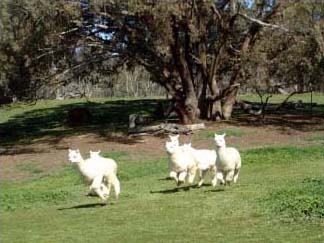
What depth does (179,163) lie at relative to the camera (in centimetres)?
1323

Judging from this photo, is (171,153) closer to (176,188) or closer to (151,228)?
(176,188)

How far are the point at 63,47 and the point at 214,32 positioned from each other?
826cm

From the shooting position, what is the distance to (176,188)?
14.6 m

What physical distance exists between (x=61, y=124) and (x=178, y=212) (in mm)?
33087

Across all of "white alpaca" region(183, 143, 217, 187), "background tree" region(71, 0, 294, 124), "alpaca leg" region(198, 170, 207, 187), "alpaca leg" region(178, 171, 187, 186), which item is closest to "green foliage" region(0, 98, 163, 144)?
"background tree" region(71, 0, 294, 124)

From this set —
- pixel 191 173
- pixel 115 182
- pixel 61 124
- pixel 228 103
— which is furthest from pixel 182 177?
pixel 61 124

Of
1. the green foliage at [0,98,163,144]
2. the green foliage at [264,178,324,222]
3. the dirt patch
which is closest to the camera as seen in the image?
the green foliage at [264,178,324,222]

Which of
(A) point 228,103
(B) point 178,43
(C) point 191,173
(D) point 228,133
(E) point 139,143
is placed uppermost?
(B) point 178,43

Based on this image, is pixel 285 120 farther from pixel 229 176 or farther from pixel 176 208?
pixel 176 208

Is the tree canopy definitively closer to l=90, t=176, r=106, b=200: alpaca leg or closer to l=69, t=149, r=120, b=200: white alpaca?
l=69, t=149, r=120, b=200: white alpaca

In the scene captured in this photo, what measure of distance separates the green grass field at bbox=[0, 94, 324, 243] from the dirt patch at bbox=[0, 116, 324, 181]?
3547mm

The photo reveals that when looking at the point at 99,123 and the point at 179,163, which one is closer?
the point at 179,163

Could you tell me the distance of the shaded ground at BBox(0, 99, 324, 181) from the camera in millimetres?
25781

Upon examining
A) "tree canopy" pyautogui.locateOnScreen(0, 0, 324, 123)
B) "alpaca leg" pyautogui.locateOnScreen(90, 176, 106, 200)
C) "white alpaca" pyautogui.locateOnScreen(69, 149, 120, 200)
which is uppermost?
"tree canopy" pyautogui.locateOnScreen(0, 0, 324, 123)
